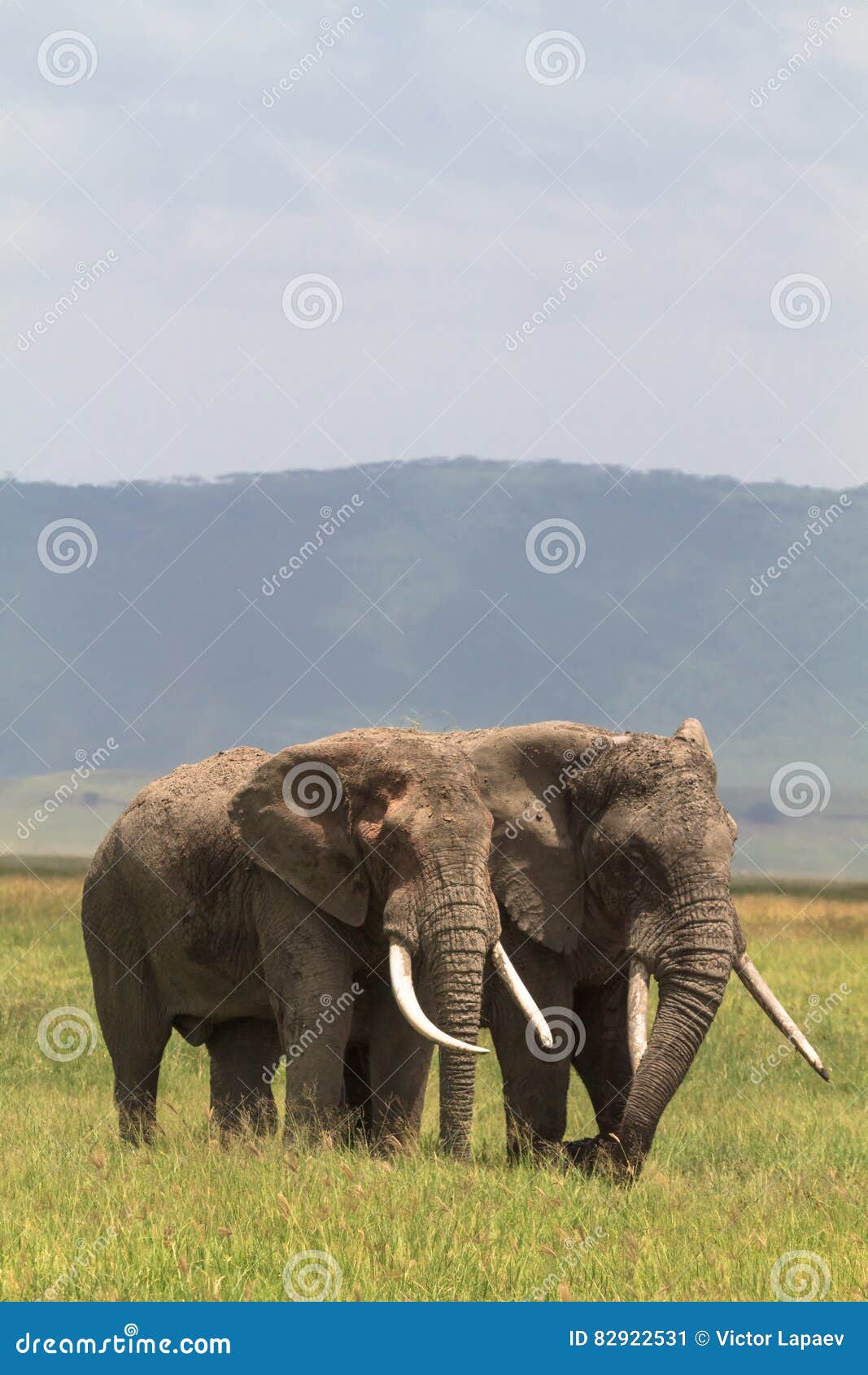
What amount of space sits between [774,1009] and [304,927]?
350 centimetres

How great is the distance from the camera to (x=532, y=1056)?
12133 mm

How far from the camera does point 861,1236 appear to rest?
958 centimetres

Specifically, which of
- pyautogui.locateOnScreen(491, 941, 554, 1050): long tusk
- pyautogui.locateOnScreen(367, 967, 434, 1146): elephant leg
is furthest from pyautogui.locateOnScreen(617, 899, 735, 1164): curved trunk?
pyautogui.locateOnScreen(367, 967, 434, 1146): elephant leg

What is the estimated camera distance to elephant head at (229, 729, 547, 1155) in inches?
417

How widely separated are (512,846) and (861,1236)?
12.4 feet

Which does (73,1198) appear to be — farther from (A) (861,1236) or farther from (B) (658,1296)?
(A) (861,1236)

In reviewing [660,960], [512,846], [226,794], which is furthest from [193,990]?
[660,960]

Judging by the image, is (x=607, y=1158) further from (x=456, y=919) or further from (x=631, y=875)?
(x=456, y=919)

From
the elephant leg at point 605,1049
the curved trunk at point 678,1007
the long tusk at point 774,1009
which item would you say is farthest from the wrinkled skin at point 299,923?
the long tusk at point 774,1009

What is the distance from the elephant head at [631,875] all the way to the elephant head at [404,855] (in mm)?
834

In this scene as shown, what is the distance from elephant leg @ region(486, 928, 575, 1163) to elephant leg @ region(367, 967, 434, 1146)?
25.1 inches

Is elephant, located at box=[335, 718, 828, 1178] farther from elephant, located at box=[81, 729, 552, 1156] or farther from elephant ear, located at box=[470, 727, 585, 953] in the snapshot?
elephant, located at box=[81, 729, 552, 1156]

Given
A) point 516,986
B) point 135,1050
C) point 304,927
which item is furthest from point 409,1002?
point 135,1050

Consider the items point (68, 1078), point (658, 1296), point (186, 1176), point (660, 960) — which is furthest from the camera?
point (68, 1078)
